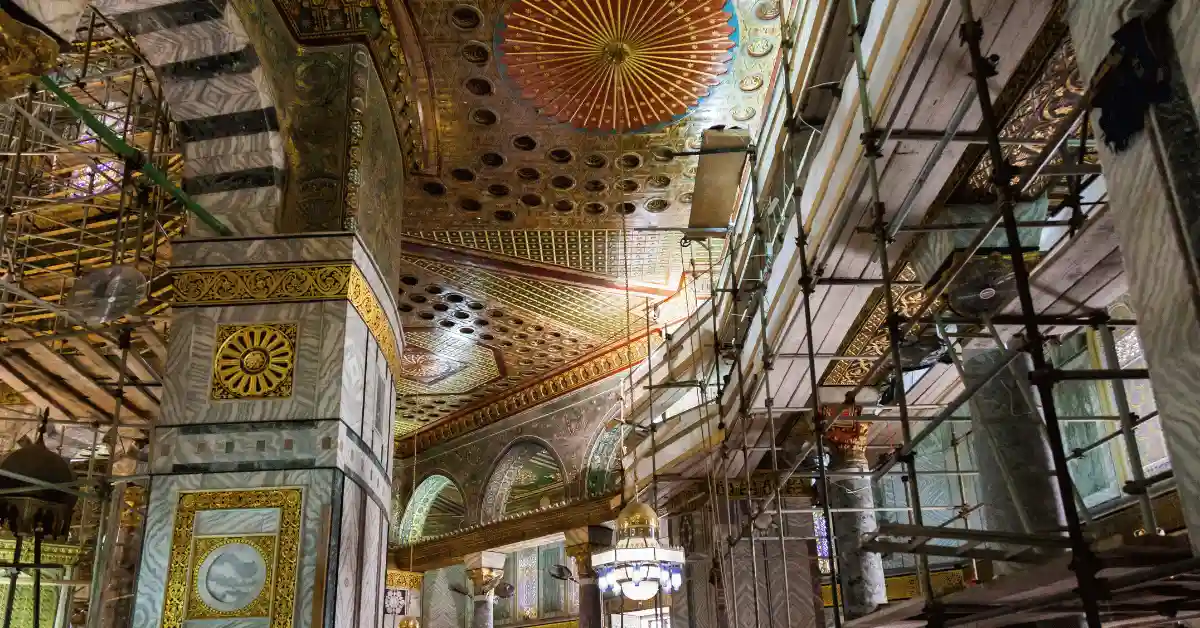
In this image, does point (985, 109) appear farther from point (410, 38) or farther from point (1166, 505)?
point (1166, 505)

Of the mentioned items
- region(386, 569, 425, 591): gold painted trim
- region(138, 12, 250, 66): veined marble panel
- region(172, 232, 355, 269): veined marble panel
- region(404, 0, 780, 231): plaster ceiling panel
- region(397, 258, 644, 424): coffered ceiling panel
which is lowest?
region(386, 569, 425, 591): gold painted trim

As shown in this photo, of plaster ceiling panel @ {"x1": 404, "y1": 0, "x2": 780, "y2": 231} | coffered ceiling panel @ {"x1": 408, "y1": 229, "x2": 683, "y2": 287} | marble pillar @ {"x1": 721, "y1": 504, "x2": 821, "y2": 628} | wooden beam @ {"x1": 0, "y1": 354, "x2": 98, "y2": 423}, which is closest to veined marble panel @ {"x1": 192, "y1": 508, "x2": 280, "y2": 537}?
plaster ceiling panel @ {"x1": 404, "y1": 0, "x2": 780, "y2": 231}

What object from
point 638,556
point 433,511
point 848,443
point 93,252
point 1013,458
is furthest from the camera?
point 433,511

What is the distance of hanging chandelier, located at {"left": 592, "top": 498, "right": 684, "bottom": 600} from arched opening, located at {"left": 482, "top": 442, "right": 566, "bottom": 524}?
4788 mm

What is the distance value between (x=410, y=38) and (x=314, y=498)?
3.38 m

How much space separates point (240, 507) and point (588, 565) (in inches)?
295

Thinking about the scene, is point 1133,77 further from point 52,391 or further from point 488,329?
point 52,391

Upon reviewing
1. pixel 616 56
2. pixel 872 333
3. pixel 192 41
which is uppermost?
pixel 616 56

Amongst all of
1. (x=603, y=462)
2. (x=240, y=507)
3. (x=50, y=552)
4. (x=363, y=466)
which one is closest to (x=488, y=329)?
(x=603, y=462)

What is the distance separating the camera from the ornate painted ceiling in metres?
6.94

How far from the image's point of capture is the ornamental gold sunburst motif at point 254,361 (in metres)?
5.39

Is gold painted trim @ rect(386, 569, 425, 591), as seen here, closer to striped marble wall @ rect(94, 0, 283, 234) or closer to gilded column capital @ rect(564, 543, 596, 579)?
gilded column capital @ rect(564, 543, 596, 579)

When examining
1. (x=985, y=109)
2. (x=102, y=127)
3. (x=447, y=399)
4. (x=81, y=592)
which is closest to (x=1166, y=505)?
(x=985, y=109)

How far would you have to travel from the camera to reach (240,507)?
203 inches
